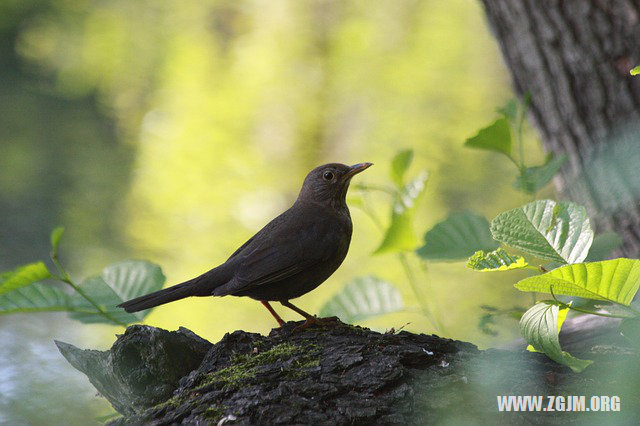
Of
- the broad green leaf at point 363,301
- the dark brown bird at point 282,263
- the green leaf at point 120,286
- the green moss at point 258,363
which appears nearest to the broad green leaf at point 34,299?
the green leaf at point 120,286

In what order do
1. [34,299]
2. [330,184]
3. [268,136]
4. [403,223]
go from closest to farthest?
[34,299]
[403,223]
[330,184]
[268,136]

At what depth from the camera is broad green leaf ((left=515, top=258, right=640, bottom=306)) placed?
37.7 inches

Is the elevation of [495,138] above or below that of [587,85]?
below

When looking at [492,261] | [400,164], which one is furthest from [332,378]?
[400,164]

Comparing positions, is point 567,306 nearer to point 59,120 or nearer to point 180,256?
point 180,256

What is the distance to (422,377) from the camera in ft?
3.74

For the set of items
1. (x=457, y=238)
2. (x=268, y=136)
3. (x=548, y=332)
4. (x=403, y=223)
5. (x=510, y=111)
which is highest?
(x=268, y=136)

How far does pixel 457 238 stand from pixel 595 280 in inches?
21.4

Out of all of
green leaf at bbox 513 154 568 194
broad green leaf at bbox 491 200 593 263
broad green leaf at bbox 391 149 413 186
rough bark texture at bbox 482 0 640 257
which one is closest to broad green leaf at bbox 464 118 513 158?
green leaf at bbox 513 154 568 194

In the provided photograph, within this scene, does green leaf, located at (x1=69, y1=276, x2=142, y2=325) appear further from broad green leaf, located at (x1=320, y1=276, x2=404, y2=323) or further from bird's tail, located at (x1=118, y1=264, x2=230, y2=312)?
broad green leaf, located at (x1=320, y1=276, x2=404, y2=323)

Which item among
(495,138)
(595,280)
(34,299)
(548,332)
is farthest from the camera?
(495,138)

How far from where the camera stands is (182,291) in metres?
1.59

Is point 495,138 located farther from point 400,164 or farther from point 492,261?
point 492,261

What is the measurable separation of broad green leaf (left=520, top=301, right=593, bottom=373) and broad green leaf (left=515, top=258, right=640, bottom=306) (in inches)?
3.5
